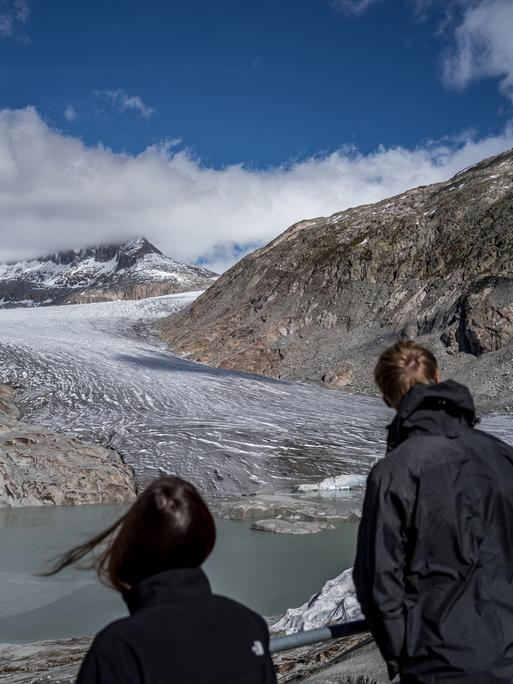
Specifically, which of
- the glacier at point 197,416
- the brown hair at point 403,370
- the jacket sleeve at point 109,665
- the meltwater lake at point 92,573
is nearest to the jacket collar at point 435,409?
the brown hair at point 403,370

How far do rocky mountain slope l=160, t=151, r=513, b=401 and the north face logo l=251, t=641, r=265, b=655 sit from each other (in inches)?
1015

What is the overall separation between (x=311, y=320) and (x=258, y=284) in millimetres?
6571

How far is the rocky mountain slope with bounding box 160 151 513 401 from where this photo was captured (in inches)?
1196

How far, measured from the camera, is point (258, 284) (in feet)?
138

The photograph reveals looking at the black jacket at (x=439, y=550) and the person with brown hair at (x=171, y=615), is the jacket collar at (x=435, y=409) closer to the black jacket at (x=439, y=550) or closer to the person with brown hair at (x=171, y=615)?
the black jacket at (x=439, y=550)

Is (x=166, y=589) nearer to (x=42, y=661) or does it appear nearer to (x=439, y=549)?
(x=439, y=549)

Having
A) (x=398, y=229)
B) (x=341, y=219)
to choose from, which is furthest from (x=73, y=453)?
(x=341, y=219)

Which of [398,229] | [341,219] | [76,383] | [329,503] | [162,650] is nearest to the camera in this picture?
[162,650]

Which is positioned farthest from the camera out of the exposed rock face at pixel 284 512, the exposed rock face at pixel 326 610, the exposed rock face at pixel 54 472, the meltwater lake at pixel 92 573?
the exposed rock face at pixel 54 472

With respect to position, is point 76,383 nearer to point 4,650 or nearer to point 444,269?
point 4,650

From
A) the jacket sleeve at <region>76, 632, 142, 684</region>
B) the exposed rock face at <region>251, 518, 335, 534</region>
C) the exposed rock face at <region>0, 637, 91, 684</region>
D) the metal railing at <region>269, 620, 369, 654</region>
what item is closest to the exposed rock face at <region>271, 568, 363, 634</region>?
the exposed rock face at <region>0, 637, 91, 684</region>

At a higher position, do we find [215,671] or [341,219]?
[341,219]

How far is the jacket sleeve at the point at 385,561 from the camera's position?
2.22 metres

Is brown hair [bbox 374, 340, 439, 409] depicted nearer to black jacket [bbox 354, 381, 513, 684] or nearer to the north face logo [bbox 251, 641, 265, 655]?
black jacket [bbox 354, 381, 513, 684]
